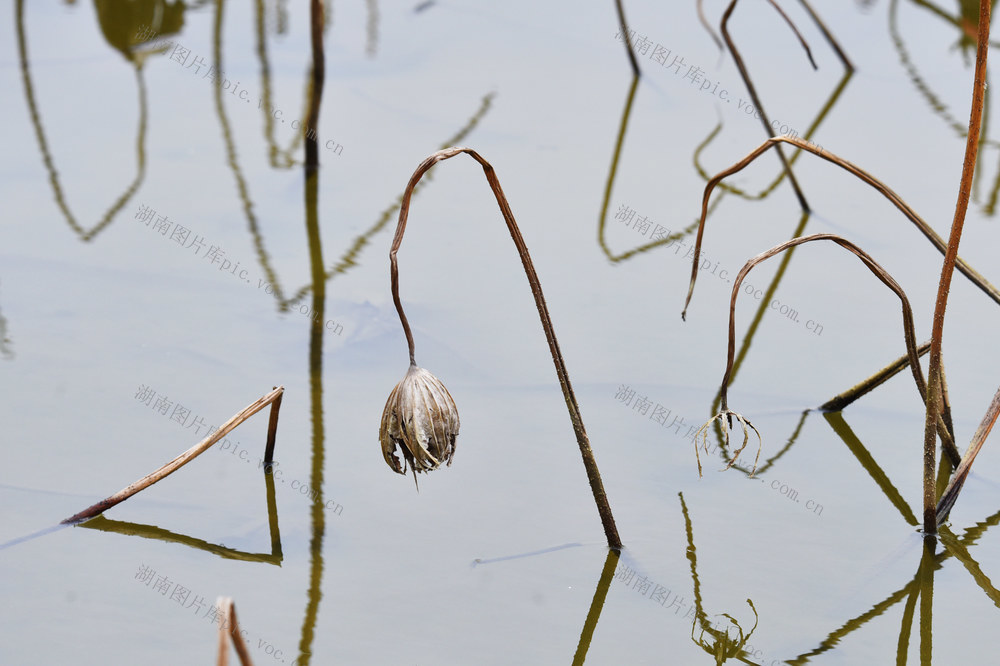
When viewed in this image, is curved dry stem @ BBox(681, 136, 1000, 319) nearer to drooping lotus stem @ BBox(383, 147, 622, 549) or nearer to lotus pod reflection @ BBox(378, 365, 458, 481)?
drooping lotus stem @ BBox(383, 147, 622, 549)

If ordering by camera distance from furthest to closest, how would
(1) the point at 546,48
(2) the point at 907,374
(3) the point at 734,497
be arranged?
(1) the point at 546,48 < (2) the point at 907,374 < (3) the point at 734,497

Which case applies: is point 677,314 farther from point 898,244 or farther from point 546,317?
Answer: point 546,317

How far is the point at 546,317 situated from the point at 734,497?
565 millimetres

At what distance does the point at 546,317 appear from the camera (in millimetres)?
1388

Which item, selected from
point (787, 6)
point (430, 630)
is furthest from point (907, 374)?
point (787, 6)
